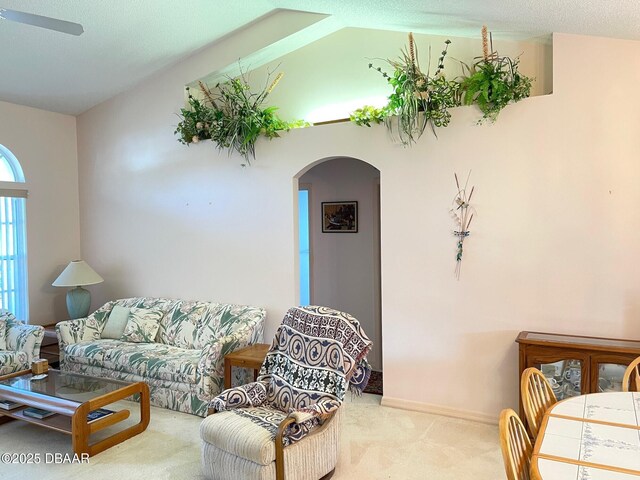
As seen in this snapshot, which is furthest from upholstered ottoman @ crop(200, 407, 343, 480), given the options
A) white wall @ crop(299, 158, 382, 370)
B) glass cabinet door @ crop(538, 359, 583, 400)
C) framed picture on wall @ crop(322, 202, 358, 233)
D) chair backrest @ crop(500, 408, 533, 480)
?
framed picture on wall @ crop(322, 202, 358, 233)

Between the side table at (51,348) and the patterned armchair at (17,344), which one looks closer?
the patterned armchair at (17,344)

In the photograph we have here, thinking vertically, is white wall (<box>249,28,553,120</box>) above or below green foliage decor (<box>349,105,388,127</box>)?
above

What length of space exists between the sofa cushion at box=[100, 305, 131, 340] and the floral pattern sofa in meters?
0.09

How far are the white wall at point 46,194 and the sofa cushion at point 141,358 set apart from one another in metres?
1.33

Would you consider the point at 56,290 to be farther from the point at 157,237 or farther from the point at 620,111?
the point at 620,111

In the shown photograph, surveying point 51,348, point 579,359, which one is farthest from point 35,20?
point 579,359

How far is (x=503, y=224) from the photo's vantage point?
3.71 m

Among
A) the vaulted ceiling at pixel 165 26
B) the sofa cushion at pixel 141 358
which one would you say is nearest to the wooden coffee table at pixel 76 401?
the sofa cushion at pixel 141 358

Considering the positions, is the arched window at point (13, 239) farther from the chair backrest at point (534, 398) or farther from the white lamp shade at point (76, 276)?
the chair backrest at point (534, 398)

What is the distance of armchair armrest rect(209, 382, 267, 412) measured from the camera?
307 cm

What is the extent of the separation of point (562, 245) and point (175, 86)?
13.0ft

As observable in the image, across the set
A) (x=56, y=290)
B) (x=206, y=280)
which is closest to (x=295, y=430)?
(x=206, y=280)

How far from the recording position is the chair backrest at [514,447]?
1573 mm

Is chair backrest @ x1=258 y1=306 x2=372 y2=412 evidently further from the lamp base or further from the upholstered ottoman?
the lamp base
